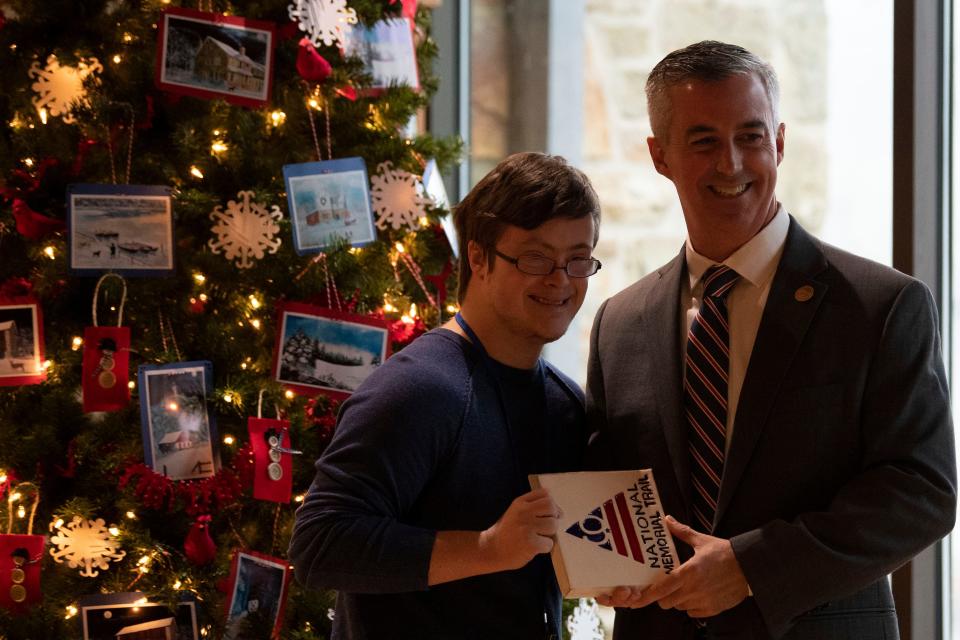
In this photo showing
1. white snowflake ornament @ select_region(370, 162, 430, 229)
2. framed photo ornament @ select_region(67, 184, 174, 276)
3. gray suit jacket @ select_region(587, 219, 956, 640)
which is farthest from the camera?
white snowflake ornament @ select_region(370, 162, 430, 229)

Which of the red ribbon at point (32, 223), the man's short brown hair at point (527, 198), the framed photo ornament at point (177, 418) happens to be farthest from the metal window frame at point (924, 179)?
the red ribbon at point (32, 223)

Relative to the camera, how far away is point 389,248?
253 centimetres

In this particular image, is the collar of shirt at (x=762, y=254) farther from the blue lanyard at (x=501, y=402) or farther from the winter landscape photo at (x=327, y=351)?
the winter landscape photo at (x=327, y=351)

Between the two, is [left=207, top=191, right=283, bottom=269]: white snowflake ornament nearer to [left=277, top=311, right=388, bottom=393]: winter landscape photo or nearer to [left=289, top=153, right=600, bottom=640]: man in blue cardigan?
[left=277, top=311, right=388, bottom=393]: winter landscape photo

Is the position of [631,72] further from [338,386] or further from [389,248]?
[338,386]

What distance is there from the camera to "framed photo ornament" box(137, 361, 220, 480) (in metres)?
2.31

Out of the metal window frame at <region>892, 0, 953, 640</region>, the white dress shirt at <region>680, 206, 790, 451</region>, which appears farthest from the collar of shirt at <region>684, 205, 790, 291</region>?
the metal window frame at <region>892, 0, 953, 640</region>

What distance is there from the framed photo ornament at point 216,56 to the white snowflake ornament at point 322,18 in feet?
0.27

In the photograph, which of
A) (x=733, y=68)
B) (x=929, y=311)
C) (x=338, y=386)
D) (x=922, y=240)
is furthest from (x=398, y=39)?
(x=929, y=311)

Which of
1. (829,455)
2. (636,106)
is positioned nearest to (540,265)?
(829,455)

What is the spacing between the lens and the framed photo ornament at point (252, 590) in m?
2.33

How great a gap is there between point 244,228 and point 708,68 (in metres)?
1.10

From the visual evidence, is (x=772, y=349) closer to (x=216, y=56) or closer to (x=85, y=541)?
(x=216, y=56)

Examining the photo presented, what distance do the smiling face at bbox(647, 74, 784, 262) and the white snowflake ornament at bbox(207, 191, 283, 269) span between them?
0.97m
